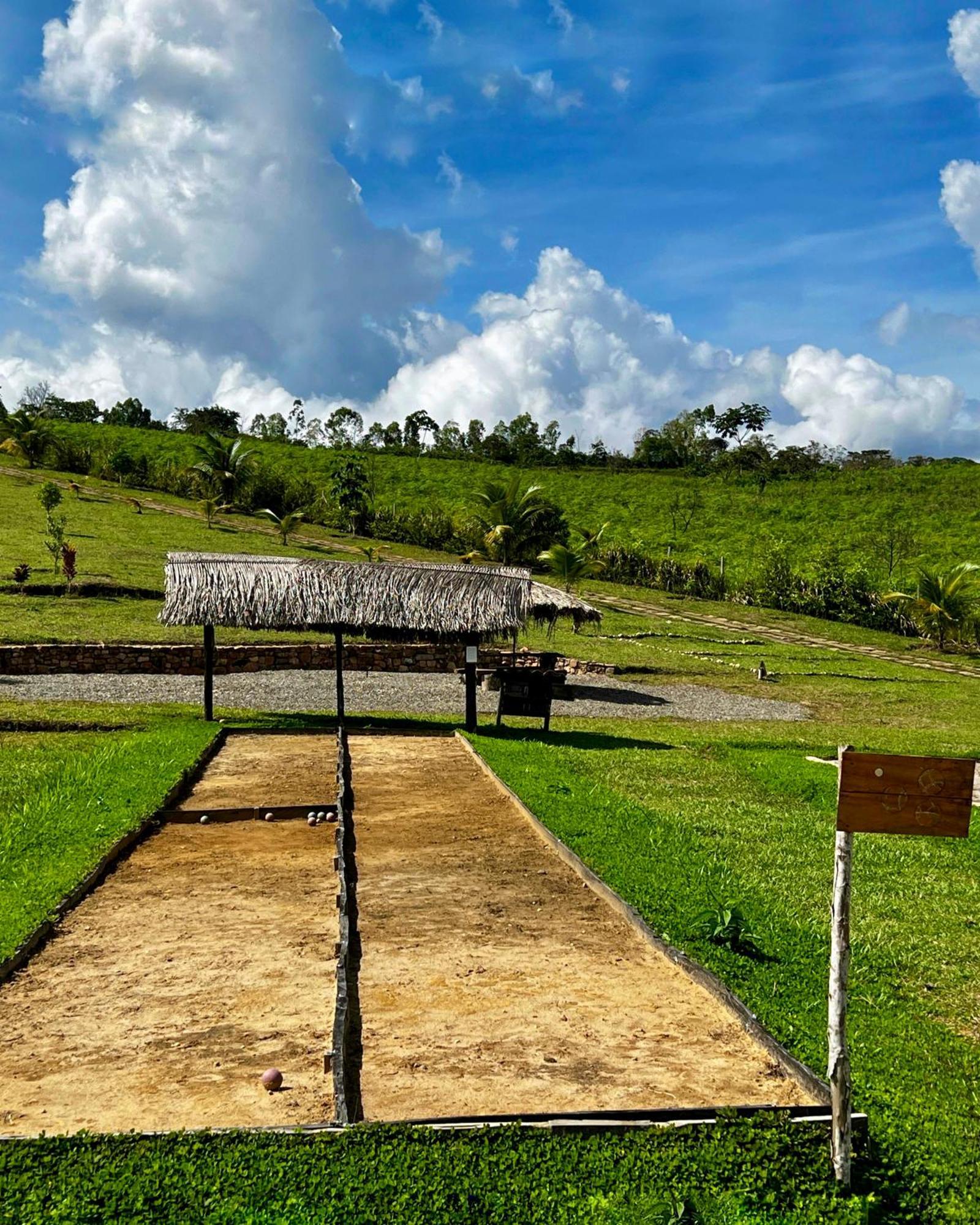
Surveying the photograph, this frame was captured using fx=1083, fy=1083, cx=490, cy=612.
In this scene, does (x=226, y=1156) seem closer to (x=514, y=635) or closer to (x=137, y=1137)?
(x=137, y=1137)

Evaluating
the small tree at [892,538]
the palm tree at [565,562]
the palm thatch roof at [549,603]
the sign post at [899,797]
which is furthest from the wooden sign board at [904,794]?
the small tree at [892,538]

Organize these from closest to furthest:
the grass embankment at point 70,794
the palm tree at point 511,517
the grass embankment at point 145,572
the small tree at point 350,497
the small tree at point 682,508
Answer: the grass embankment at point 70,794, the grass embankment at point 145,572, the palm tree at point 511,517, the small tree at point 350,497, the small tree at point 682,508

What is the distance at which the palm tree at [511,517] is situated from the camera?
3425 centimetres

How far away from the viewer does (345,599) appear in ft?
52.1

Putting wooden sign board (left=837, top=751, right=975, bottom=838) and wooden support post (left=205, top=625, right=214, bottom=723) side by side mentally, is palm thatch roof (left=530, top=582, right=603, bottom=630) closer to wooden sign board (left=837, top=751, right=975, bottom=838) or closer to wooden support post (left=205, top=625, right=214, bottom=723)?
wooden support post (left=205, top=625, right=214, bottom=723)

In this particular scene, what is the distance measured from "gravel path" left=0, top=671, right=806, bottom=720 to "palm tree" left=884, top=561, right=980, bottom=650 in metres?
12.4

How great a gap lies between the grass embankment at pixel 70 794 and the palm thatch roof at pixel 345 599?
177 cm

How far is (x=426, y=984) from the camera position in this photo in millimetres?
5906

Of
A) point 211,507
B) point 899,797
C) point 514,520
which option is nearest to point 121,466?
point 211,507

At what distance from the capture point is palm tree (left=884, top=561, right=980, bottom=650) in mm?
31719

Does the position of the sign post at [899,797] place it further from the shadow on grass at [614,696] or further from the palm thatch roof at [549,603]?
the shadow on grass at [614,696]

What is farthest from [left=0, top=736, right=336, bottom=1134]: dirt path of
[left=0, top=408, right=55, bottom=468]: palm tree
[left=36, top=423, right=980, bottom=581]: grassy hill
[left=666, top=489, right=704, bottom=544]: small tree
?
[left=0, top=408, right=55, bottom=468]: palm tree

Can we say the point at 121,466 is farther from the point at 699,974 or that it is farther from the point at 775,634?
the point at 699,974

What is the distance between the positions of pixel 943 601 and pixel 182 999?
99.4 feet
